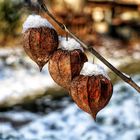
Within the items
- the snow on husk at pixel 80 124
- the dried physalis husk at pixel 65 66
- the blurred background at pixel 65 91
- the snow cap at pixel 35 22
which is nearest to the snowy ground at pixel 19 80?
the blurred background at pixel 65 91

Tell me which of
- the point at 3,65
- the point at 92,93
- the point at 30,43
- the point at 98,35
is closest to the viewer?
the point at 92,93

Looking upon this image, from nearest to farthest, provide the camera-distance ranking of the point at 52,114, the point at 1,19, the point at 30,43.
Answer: the point at 30,43, the point at 52,114, the point at 1,19

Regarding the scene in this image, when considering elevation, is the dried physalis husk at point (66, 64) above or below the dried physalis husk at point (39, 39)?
below

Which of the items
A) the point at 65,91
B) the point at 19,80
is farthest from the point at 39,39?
the point at 19,80

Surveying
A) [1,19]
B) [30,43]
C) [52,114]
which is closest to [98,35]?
[1,19]

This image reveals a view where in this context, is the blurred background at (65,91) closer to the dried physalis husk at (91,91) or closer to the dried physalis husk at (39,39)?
the dried physalis husk at (39,39)

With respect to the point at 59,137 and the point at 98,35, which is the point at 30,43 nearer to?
the point at 59,137

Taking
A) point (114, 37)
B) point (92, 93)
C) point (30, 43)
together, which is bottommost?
point (114, 37)

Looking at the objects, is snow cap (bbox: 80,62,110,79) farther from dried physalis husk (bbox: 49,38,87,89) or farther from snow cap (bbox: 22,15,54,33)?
snow cap (bbox: 22,15,54,33)
